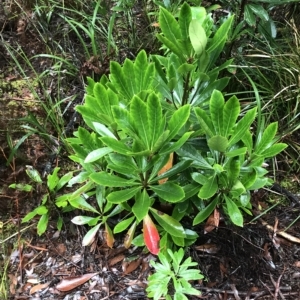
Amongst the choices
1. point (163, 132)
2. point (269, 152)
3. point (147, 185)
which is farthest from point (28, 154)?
point (269, 152)

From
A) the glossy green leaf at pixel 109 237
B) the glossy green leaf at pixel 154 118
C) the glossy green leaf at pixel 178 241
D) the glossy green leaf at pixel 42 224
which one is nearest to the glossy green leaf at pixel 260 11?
the glossy green leaf at pixel 154 118

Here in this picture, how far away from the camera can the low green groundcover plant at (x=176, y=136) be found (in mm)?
1383

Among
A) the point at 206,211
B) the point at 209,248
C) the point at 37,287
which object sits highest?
the point at 206,211

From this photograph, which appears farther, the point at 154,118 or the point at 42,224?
the point at 42,224

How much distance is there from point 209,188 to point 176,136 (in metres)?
0.24

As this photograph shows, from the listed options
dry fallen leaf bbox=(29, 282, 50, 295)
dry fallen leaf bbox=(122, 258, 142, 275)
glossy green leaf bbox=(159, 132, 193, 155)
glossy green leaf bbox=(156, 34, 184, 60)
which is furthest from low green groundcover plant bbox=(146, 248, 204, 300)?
glossy green leaf bbox=(156, 34, 184, 60)

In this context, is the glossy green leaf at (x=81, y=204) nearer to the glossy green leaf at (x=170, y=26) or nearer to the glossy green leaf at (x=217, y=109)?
the glossy green leaf at (x=217, y=109)

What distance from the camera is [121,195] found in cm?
158

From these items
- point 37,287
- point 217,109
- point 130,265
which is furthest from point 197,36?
point 37,287

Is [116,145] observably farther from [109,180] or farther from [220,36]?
[220,36]

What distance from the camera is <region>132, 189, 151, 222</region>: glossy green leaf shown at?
1.53 metres

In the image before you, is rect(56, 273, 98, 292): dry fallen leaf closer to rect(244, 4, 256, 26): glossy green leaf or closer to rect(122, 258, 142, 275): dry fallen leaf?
rect(122, 258, 142, 275): dry fallen leaf

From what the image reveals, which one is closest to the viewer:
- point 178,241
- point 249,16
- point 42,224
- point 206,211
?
point 206,211

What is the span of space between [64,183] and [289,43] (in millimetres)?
1672
